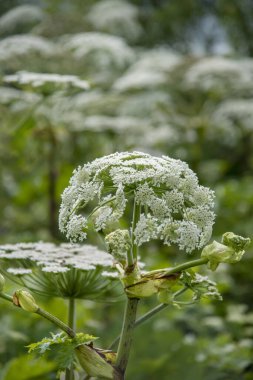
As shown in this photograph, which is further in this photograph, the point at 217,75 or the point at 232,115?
the point at 232,115

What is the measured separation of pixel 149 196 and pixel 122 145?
11.5 ft

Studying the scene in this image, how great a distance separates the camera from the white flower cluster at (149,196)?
933mm

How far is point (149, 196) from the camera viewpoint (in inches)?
36.6

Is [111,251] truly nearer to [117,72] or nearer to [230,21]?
[117,72]

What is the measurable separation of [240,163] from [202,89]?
4.88 feet

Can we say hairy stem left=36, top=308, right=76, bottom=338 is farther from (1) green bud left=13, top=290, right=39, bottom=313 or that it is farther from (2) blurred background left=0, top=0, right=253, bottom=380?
(2) blurred background left=0, top=0, right=253, bottom=380

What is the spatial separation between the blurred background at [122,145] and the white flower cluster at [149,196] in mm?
676

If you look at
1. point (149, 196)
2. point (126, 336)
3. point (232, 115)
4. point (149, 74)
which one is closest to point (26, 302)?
point (126, 336)

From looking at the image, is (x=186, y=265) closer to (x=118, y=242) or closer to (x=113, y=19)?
(x=118, y=242)

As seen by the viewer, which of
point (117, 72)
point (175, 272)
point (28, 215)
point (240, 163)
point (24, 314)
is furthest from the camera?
point (240, 163)

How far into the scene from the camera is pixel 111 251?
39.6 inches

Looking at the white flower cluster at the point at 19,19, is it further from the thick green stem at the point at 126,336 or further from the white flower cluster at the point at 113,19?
the thick green stem at the point at 126,336

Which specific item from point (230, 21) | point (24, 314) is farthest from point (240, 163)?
point (24, 314)

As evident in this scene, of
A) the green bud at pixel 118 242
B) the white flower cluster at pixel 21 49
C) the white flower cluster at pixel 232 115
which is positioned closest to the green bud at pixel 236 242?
the green bud at pixel 118 242
